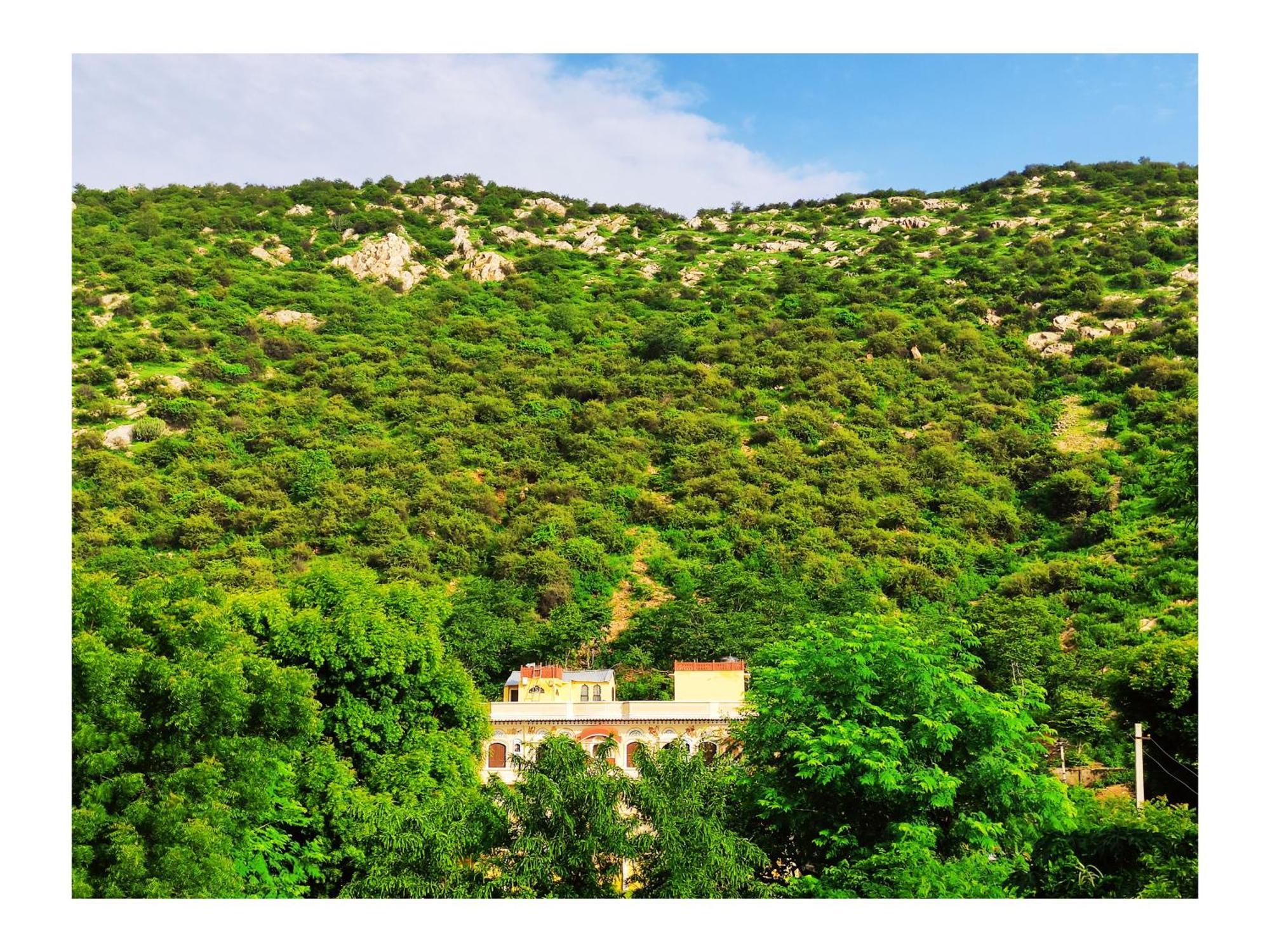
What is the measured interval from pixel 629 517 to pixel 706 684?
72.8 ft

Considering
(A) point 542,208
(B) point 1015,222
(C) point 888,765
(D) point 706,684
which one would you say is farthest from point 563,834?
(A) point 542,208

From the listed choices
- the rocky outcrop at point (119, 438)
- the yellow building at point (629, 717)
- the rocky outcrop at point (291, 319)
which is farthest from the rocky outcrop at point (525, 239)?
the yellow building at point (629, 717)

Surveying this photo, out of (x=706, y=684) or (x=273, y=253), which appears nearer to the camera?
(x=706, y=684)

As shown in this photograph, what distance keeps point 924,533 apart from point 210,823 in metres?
47.6

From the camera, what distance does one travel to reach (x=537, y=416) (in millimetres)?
72125

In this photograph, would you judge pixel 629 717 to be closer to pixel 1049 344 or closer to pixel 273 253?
pixel 1049 344

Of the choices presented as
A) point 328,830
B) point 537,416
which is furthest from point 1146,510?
point 328,830

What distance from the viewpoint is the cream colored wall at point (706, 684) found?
39.4m

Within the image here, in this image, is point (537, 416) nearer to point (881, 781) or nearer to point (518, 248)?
point (518, 248)

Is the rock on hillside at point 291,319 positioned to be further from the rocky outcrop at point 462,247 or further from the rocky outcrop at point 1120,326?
the rocky outcrop at point 1120,326

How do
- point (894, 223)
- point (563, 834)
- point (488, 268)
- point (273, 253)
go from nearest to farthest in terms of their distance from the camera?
point (563, 834) < point (273, 253) < point (488, 268) < point (894, 223)

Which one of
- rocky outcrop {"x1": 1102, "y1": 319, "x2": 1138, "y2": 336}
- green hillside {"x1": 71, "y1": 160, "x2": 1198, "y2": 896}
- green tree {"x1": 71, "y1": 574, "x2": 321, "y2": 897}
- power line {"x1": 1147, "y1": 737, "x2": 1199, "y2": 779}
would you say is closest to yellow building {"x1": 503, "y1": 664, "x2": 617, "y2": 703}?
green hillside {"x1": 71, "y1": 160, "x2": 1198, "y2": 896}

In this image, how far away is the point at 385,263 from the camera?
93812 millimetres

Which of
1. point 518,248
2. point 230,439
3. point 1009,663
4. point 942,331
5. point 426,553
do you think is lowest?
point 1009,663
